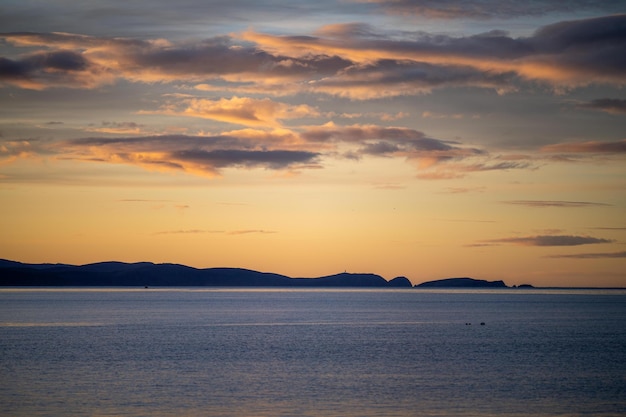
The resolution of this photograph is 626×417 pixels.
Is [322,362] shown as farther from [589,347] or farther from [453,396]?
[589,347]

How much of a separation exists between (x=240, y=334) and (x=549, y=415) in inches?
A: 2618

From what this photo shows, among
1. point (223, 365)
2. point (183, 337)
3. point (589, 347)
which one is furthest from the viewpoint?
point (183, 337)

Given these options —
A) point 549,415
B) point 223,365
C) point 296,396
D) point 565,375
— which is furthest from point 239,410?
point 565,375

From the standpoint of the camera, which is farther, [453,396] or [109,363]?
[109,363]

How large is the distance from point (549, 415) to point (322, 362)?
29006 mm

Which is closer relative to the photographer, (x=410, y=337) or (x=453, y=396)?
(x=453, y=396)

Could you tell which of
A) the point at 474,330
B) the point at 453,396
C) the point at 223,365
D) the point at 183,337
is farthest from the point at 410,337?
the point at 453,396

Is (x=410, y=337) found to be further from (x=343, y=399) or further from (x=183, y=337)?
(x=343, y=399)

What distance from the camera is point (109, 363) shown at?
71.1 metres

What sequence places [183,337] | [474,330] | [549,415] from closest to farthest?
1. [549,415]
2. [183,337]
3. [474,330]

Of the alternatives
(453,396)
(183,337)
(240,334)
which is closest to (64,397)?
(453,396)

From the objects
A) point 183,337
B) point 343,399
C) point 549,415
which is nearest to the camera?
point 549,415

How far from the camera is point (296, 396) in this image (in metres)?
52.6

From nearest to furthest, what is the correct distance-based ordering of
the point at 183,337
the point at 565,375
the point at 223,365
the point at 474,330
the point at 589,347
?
the point at 565,375 → the point at 223,365 → the point at 589,347 → the point at 183,337 → the point at 474,330
